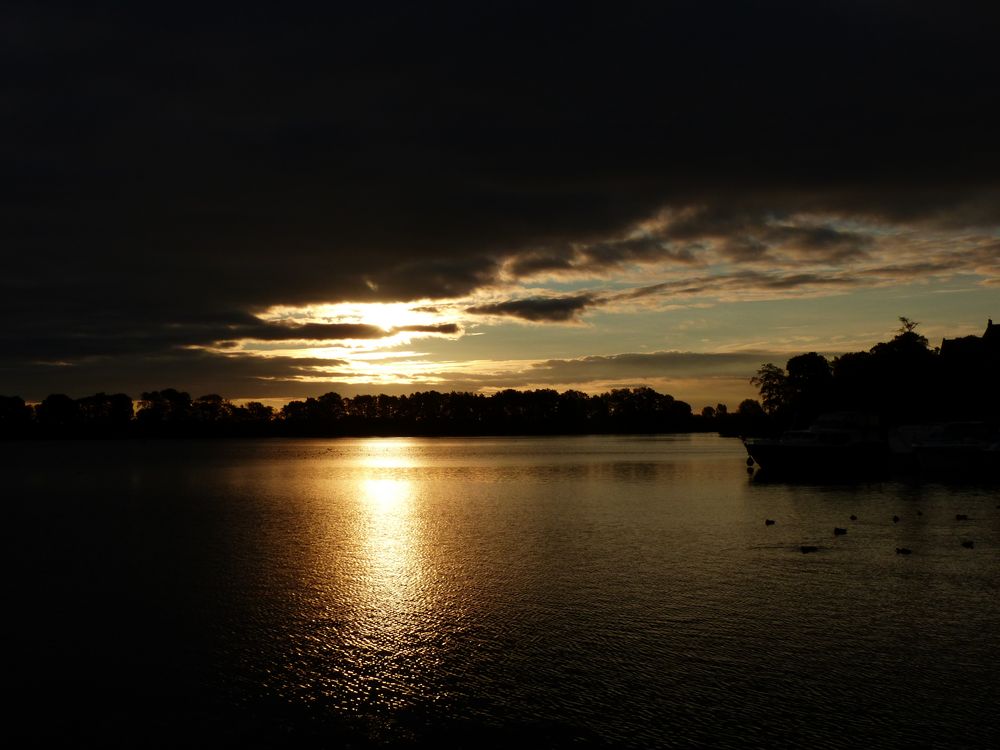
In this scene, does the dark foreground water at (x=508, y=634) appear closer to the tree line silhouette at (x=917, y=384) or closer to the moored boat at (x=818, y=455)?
the moored boat at (x=818, y=455)

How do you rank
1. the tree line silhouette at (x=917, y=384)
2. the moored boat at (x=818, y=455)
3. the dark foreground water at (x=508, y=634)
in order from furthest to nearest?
1. the tree line silhouette at (x=917, y=384)
2. the moored boat at (x=818, y=455)
3. the dark foreground water at (x=508, y=634)

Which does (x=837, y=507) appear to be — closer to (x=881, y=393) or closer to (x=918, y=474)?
(x=918, y=474)

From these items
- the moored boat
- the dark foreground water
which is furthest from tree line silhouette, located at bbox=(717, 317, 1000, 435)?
the dark foreground water

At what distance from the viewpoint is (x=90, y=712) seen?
13992 mm

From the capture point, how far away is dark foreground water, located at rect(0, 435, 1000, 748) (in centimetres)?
1309

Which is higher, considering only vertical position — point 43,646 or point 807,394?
point 807,394

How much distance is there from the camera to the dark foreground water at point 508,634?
43.0ft

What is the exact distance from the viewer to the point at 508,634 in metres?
18.6

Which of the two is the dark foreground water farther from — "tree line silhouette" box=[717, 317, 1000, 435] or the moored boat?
"tree line silhouette" box=[717, 317, 1000, 435]

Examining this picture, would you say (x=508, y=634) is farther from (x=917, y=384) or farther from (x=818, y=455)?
(x=917, y=384)

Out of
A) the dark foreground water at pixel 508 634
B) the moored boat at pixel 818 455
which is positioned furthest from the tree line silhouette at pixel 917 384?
the dark foreground water at pixel 508 634

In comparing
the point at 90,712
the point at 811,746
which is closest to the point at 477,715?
the point at 811,746

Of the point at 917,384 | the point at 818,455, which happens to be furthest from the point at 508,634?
the point at 917,384

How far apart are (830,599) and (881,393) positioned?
117951mm
